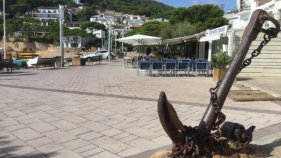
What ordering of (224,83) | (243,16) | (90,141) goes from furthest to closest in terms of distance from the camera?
(243,16)
(90,141)
(224,83)

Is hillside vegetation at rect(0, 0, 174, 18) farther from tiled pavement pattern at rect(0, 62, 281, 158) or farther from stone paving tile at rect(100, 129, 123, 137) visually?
stone paving tile at rect(100, 129, 123, 137)

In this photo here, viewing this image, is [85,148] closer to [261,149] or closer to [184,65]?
[261,149]

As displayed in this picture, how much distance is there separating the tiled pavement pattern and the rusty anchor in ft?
3.81

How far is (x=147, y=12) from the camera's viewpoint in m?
159

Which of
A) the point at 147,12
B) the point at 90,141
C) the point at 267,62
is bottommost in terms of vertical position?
the point at 90,141

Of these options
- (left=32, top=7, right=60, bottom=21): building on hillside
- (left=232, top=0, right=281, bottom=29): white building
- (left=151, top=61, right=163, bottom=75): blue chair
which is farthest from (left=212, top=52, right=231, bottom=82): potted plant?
(left=32, top=7, right=60, bottom=21): building on hillside

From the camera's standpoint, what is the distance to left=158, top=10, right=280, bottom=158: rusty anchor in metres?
3.45

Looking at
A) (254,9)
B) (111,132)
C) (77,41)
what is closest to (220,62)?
(111,132)

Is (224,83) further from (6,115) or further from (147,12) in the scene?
(147,12)

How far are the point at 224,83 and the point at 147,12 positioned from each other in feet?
→ 520

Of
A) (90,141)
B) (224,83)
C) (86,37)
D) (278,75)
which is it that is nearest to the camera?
(224,83)

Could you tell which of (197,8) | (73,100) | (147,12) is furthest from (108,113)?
(147,12)

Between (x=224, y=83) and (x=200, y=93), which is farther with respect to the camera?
(x=200, y=93)

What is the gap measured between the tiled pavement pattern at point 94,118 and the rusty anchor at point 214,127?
1.16 meters
